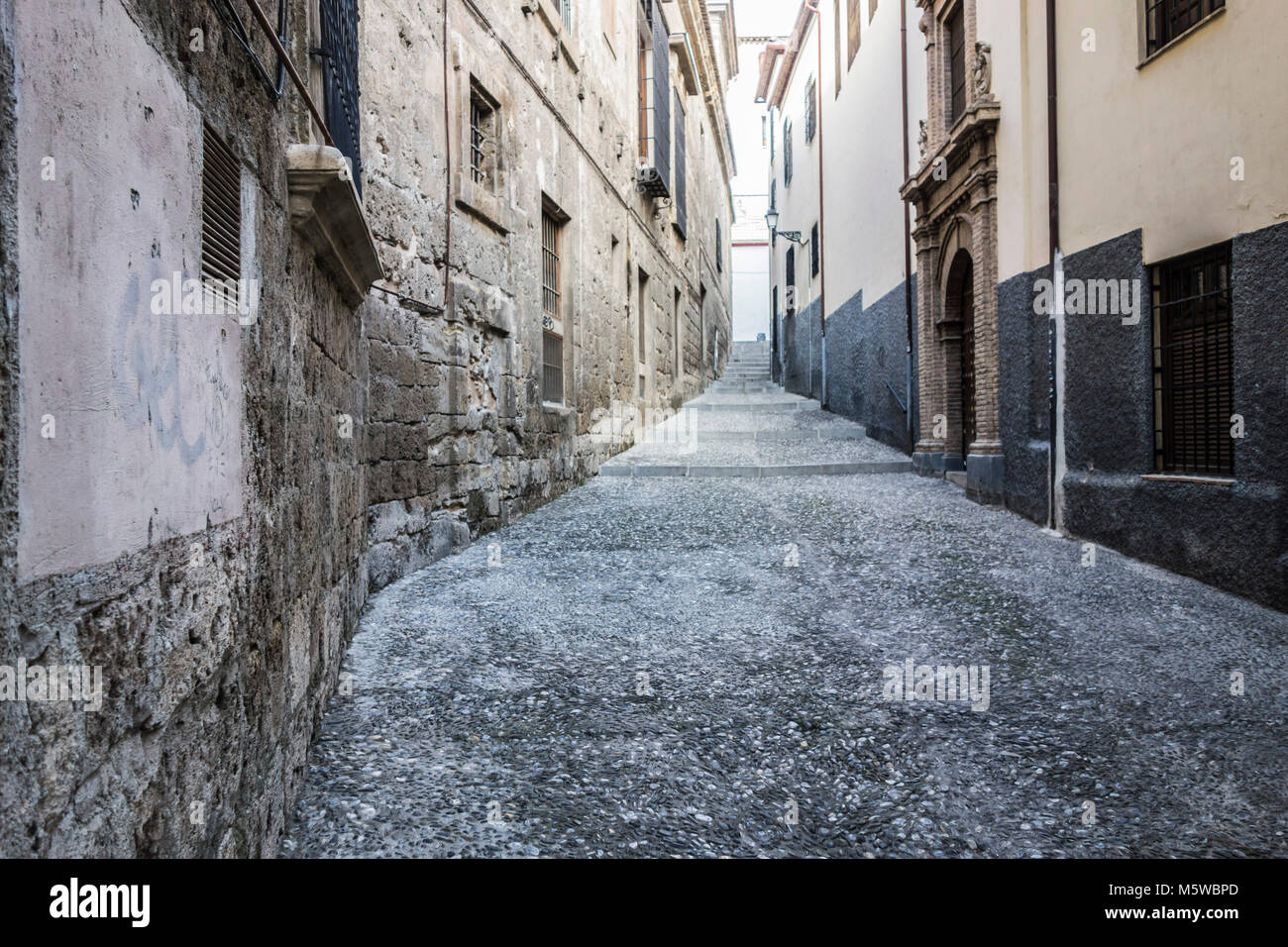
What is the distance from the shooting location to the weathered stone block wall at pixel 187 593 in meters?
1.01

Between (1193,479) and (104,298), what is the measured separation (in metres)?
6.04

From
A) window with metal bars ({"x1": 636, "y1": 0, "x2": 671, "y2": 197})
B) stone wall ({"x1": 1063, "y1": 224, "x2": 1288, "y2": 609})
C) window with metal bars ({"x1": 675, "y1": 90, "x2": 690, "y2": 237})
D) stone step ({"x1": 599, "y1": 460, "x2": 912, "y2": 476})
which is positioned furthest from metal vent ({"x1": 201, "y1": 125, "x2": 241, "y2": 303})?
window with metal bars ({"x1": 675, "y1": 90, "x2": 690, "y2": 237})

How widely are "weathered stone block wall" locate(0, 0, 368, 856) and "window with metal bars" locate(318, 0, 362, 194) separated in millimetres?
383

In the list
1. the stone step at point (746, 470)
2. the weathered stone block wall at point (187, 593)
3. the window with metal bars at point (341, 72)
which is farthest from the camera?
the stone step at point (746, 470)

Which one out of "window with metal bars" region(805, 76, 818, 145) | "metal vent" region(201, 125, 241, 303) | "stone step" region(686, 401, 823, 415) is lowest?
"metal vent" region(201, 125, 241, 303)

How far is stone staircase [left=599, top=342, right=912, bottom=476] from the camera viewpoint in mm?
10555

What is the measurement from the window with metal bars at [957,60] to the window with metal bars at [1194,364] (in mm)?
4670

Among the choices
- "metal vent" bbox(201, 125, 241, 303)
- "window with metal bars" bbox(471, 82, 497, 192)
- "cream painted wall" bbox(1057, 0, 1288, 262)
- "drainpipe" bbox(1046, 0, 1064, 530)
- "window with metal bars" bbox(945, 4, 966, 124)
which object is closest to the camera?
"metal vent" bbox(201, 125, 241, 303)

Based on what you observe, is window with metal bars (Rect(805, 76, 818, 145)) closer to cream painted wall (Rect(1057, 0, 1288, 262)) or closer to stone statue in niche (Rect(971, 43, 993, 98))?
stone statue in niche (Rect(971, 43, 993, 98))

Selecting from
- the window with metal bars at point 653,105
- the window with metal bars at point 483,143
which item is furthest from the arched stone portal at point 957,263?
the window with metal bars at point 483,143

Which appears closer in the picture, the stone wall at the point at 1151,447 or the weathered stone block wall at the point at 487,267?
the stone wall at the point at 1151,447

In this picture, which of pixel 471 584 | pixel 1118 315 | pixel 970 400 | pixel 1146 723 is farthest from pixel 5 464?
pixel 970 400

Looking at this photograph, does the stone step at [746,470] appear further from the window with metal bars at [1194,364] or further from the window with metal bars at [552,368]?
the window with metal bars at [1194,364]

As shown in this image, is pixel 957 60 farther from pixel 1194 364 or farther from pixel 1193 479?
pixel 1193 479
